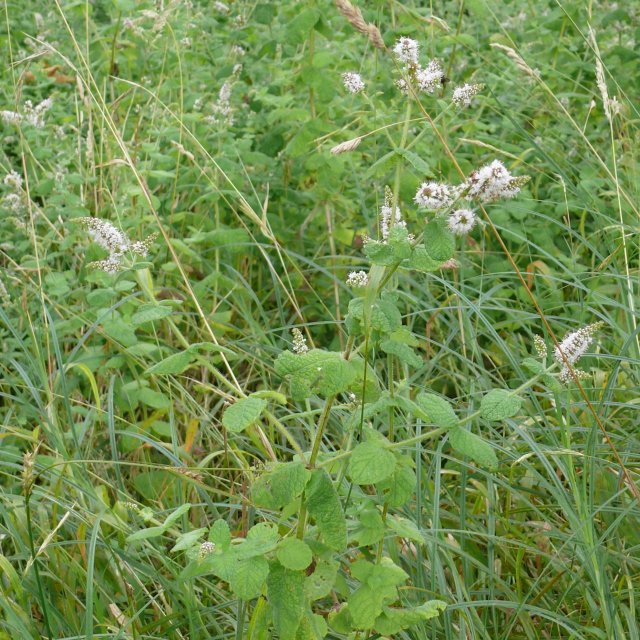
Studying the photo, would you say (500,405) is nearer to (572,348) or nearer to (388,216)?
(572,348)

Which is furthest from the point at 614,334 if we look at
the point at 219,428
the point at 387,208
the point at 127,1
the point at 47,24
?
the point at 47,24

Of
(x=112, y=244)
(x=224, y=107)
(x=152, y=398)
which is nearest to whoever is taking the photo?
(x=112, y=244)

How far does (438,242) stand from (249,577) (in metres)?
0.59

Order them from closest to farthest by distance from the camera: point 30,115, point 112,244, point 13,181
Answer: point 112,244 < point 13,181 < point 30,115

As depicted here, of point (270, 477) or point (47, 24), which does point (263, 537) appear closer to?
point (270, 477)

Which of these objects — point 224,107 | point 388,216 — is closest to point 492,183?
point 388,216

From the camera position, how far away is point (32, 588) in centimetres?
205

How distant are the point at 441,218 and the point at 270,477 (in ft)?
1.63

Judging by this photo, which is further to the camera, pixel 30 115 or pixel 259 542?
pixel 30 115

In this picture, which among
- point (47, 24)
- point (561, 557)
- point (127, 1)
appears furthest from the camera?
point (47, 24)

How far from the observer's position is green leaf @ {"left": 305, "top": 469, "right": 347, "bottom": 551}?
1589 mm

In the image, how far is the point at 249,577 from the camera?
155 cm

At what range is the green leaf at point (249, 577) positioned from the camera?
5.01 ft

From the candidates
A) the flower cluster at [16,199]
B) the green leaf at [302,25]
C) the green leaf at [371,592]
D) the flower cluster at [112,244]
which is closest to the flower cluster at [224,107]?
the green leaf at [302,25]
